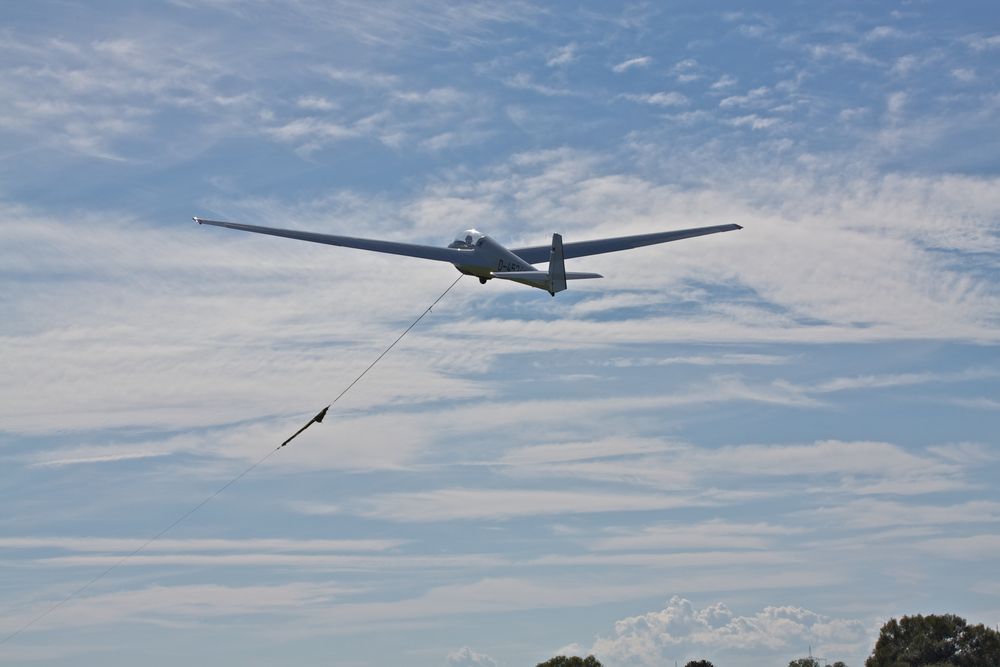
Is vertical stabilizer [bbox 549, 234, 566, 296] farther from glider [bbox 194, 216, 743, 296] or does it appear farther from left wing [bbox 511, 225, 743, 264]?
left wing [bbox 511, 225, 743, 264]

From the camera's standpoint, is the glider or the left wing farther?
the left wing

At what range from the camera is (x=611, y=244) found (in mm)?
98000

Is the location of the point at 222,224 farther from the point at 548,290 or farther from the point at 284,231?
the point at 548,290

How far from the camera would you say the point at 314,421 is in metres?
72.0

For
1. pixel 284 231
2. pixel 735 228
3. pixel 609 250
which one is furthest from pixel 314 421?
pixel 735 228

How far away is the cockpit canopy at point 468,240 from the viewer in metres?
91.9

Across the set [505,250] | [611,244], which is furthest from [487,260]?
[611,244]

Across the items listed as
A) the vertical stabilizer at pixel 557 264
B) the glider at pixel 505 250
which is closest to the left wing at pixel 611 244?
the glider at pixel 505 250

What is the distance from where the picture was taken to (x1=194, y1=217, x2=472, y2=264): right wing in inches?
3364

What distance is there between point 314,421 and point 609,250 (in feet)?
117

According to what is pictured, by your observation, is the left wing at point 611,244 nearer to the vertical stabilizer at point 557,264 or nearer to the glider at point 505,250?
the glider at point 505,250

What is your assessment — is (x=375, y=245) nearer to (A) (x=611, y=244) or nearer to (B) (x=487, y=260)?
(B) (x=487, y=260)

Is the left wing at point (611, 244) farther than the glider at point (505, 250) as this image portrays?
Yes

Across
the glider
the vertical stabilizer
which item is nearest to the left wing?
the glider
